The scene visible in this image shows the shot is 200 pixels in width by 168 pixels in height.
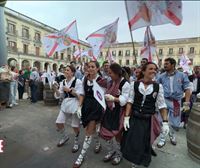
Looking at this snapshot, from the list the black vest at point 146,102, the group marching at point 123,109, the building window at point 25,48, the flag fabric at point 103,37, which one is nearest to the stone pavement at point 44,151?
the group marching at point 123,109

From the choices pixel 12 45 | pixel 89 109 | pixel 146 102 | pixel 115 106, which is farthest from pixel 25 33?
pixel 146 102

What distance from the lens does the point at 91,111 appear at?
2979 mm

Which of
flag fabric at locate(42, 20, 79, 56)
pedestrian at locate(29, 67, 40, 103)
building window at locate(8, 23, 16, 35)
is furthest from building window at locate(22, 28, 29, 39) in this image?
flag fabric at locate(42, 20, 79, 56)

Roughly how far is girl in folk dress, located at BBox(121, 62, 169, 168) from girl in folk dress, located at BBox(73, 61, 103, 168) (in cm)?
56

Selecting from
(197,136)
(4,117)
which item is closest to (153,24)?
(197,136)

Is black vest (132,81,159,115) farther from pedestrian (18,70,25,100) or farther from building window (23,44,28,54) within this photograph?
building window (23,44,28,54)

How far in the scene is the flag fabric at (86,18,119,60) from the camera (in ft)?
23.2

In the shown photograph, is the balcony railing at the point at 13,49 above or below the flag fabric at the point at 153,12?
above

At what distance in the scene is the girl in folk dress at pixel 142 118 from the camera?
252 cm

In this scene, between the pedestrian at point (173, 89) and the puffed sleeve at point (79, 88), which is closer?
the puffed sleeve at point (79, 88)

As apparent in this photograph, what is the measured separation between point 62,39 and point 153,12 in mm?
4473

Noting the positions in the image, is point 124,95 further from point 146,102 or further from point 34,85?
point 34,85

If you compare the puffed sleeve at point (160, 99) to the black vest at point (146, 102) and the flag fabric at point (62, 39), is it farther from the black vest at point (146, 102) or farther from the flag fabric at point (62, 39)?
the flag fabric at point (62, 39)

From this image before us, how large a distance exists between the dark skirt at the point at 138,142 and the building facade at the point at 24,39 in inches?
1158
